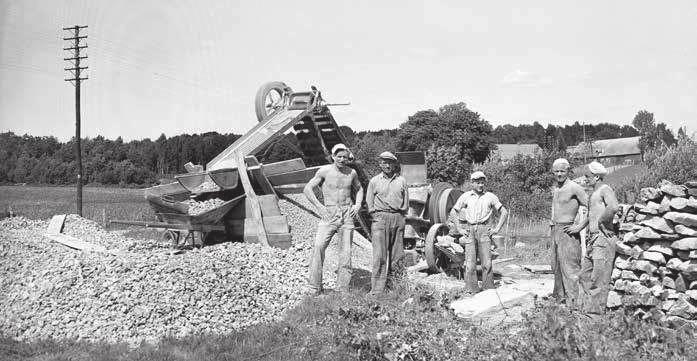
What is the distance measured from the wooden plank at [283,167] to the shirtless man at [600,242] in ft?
18.0

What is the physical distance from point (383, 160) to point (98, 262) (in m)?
3.83

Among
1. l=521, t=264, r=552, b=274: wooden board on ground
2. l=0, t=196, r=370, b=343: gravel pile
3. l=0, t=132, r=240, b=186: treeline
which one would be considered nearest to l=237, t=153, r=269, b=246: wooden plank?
l=0, t=196, r=370, b=343: gravel pile

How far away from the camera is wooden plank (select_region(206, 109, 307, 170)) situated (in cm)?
1075

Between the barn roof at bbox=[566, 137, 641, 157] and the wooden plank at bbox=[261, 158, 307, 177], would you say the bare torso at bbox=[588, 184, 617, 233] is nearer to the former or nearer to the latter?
the wooden plank at bbox=[261, 158, 307, 177]

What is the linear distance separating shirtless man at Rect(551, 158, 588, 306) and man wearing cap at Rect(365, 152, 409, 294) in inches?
72.4

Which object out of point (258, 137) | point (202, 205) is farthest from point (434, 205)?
point (202, 205)

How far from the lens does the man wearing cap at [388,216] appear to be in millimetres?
7418

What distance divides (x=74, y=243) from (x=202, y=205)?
2.11m

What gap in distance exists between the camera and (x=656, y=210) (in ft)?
20.9

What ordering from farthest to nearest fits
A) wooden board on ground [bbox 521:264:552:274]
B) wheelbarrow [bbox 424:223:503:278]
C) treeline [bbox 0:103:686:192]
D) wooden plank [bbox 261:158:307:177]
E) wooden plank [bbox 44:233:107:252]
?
treeline [bbox 0:103:686:192]
wooden plank [bbox 261:158:307:177]
wooden board on ground [bbox 521:264:552:274]
wooden plank [bbox 44:233:107:252]
wheelbarrow [bbox 424:223:503:278]

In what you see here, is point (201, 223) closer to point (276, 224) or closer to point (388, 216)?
point (276, 224)

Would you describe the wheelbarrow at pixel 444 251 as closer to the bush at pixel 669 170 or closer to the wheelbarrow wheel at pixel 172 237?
the wheelbarrow wheel at pixel 172 237

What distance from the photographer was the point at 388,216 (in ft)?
24.6

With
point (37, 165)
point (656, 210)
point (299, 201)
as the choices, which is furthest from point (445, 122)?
point (656, 210)
